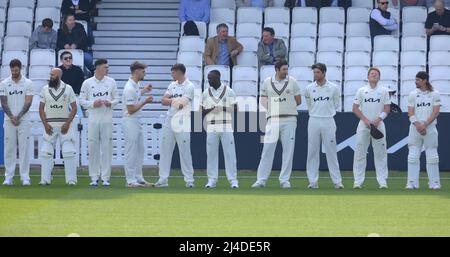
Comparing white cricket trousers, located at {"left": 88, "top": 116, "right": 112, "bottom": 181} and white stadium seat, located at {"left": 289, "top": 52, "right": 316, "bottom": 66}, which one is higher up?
white stadium seat, located at {"left": 289, "top": 52, "right": 316, "bottom": 66}

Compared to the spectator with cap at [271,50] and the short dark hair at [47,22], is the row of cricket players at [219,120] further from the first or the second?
the short dark hair at [47,22]

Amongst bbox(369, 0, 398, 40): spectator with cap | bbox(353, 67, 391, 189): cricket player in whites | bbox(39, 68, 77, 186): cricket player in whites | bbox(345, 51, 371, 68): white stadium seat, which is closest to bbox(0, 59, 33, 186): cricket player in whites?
bbox(39, 68, 77, 186): cricket player in whites

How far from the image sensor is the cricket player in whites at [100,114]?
20141 millimetres

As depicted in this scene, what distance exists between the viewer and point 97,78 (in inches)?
797

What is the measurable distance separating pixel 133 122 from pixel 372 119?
12.5 feet

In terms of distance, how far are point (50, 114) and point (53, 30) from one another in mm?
5456

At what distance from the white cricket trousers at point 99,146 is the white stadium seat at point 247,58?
5.36 meters

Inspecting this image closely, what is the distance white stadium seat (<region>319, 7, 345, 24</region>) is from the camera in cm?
2594

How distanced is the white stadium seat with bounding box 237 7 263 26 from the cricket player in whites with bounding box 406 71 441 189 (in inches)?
250

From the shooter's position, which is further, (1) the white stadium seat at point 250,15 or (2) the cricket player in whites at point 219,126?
(1) the white stadium seat at point 250,15

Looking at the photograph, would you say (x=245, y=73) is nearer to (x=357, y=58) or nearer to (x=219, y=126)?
(x=357, y=58)

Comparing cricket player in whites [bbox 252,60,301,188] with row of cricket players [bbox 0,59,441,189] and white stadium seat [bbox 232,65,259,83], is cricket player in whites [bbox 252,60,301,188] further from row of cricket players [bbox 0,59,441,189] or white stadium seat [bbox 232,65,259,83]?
white stadium seat [bbox 232,65,259,83]

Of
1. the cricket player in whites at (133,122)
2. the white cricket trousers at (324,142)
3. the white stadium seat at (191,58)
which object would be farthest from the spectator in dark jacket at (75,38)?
the white cricket trousers at (324,142)
